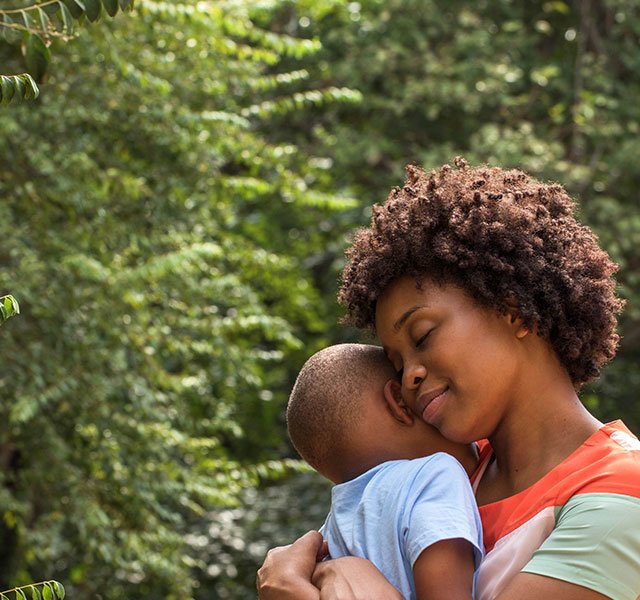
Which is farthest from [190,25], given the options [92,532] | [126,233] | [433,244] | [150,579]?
[433,244]

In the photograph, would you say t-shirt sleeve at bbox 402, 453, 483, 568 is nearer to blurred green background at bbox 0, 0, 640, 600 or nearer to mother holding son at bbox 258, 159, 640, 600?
mother holding son at bbox 258, 159, 640, 600

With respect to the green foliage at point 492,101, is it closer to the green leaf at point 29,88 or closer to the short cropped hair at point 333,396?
the short cropped hair at point 333,396

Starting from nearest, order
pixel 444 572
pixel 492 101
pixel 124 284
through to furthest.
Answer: pixel 444 572 → pixel 124 284 → pixel 492 101

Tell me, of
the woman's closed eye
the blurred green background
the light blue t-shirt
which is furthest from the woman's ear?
the blurred green background

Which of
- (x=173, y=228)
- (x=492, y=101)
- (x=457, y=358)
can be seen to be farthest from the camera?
(x=492, y=101)

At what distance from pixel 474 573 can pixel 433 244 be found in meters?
0.63

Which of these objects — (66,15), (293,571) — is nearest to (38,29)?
(66,15)

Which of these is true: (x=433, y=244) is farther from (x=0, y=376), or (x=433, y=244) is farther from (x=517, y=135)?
(x=517, y=135)

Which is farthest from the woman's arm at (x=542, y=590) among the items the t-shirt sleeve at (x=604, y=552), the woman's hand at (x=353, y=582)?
the woman's hand at (x=353, y=582)

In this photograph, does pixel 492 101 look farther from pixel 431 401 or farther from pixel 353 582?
pixel 353 582

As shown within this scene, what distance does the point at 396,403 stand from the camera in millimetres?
2398

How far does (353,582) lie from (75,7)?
4.03ft

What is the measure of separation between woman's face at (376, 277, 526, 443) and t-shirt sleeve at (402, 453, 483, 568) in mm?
94

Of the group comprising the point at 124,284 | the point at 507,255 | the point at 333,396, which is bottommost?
the point at 124,284
